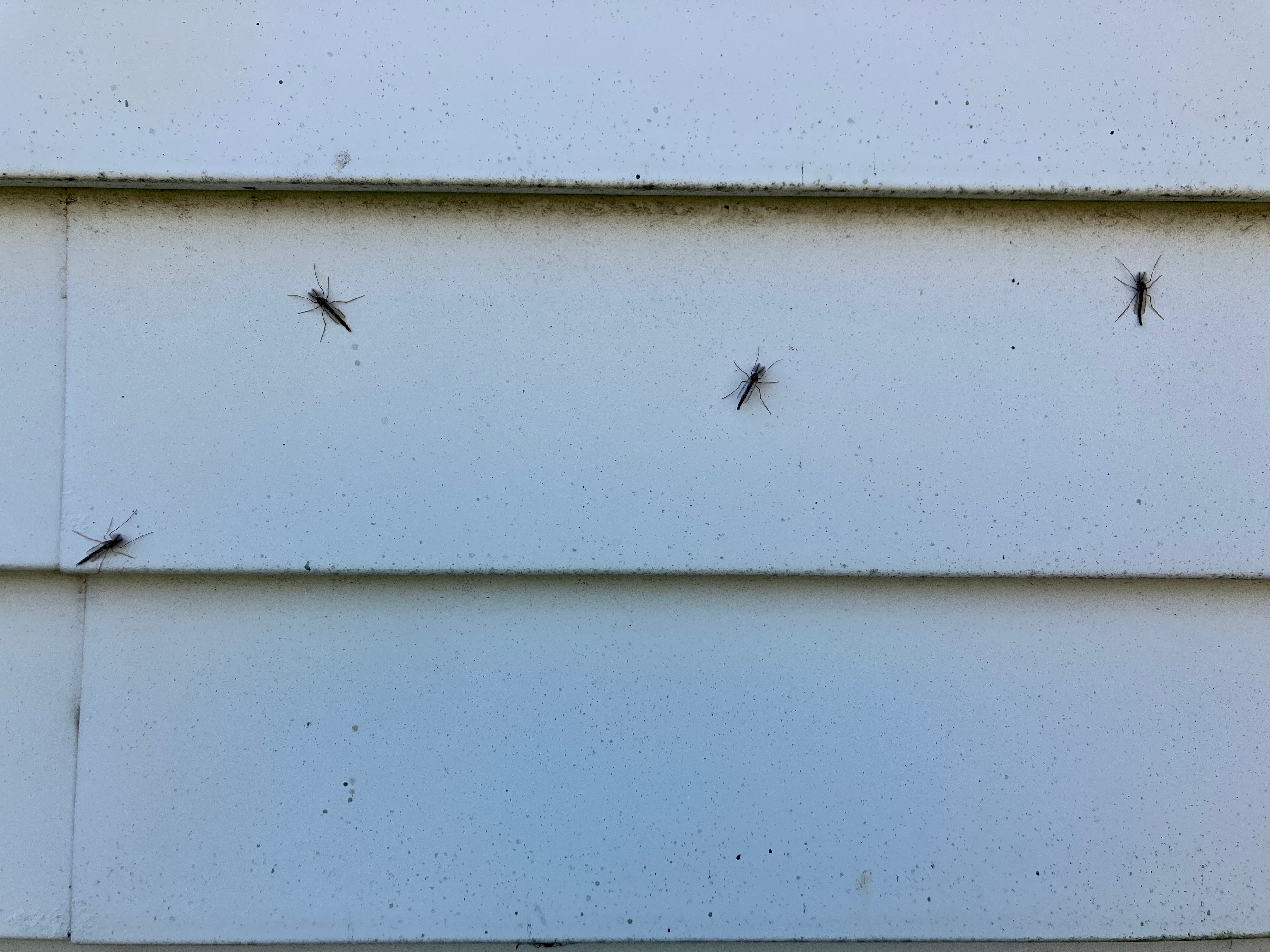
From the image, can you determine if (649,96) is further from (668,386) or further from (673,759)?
(673,759)

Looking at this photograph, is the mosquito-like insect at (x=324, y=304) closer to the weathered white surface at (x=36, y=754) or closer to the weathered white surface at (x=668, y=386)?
the weathered white surface at (x=668, y=386)

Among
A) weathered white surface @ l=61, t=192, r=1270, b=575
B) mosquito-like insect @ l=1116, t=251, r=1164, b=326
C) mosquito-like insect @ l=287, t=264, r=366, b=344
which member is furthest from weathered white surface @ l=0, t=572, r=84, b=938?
mosquito-like insect @ l=1116, t=251, r=1164, b=326

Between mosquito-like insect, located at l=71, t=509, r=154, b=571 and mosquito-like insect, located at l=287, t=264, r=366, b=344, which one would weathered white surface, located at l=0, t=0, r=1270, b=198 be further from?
mosquito-like insect, located at l=71, t=509, r=154, b=571

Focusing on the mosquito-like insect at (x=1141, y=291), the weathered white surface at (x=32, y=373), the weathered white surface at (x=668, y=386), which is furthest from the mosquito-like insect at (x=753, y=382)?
the weathered white surface at (x=32, y=373)

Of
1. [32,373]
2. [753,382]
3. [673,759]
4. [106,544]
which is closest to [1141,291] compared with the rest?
[753,382]

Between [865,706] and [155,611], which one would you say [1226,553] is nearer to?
[865,706]

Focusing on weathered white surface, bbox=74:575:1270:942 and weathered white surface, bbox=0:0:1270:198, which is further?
weathered white surface, bbox=74:575:1270:942
